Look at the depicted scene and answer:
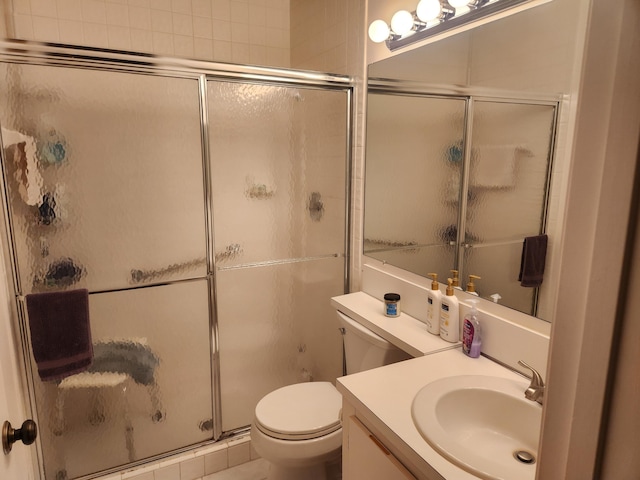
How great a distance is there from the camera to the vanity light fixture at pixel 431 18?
1313 millimetres

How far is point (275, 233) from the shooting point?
2113 mm

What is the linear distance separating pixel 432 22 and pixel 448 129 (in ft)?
1.32

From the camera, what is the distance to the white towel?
4.88 ft

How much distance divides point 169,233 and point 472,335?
52.5 inches

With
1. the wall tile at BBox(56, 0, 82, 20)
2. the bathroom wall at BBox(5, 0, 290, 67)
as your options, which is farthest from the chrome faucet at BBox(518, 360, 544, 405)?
the wall tile at BBox(56, 0, 82, 20)

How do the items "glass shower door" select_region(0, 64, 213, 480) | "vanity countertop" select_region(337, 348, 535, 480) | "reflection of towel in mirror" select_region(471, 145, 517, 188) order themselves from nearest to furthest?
"vanity countertop" select_region(337, 348, 535, 480), "reflection of towel in mirror" select_region(471, 145, 517, 188), "glass shower door" select_region(0, 64, 213, 480)

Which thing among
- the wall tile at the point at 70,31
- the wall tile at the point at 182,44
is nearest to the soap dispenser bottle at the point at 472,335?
the wall tile at the point at 182,44

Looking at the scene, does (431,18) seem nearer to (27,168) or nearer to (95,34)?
(27,168)

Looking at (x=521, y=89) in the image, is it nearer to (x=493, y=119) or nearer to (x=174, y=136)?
(x=493, y=119)

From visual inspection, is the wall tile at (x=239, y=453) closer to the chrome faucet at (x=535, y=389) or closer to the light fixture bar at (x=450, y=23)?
the chrome faucet at (x=535, y=389)

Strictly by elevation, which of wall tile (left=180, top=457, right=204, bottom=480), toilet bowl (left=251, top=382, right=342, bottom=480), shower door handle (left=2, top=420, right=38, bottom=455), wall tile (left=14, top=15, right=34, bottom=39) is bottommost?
wall tile (left=180, top=457, right=204, bottom=480)

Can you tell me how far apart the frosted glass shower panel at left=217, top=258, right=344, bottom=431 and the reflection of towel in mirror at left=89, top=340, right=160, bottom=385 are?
0.35 meters

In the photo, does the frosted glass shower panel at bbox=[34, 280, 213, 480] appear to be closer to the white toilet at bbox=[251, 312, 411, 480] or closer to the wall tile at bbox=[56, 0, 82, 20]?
the white toilet at bbox=[251, 312, 411, 480]

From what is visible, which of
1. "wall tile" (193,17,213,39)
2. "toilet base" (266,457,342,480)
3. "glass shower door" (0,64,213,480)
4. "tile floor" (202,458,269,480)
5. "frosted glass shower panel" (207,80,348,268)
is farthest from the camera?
"wall tile" (193,17,213,39)
